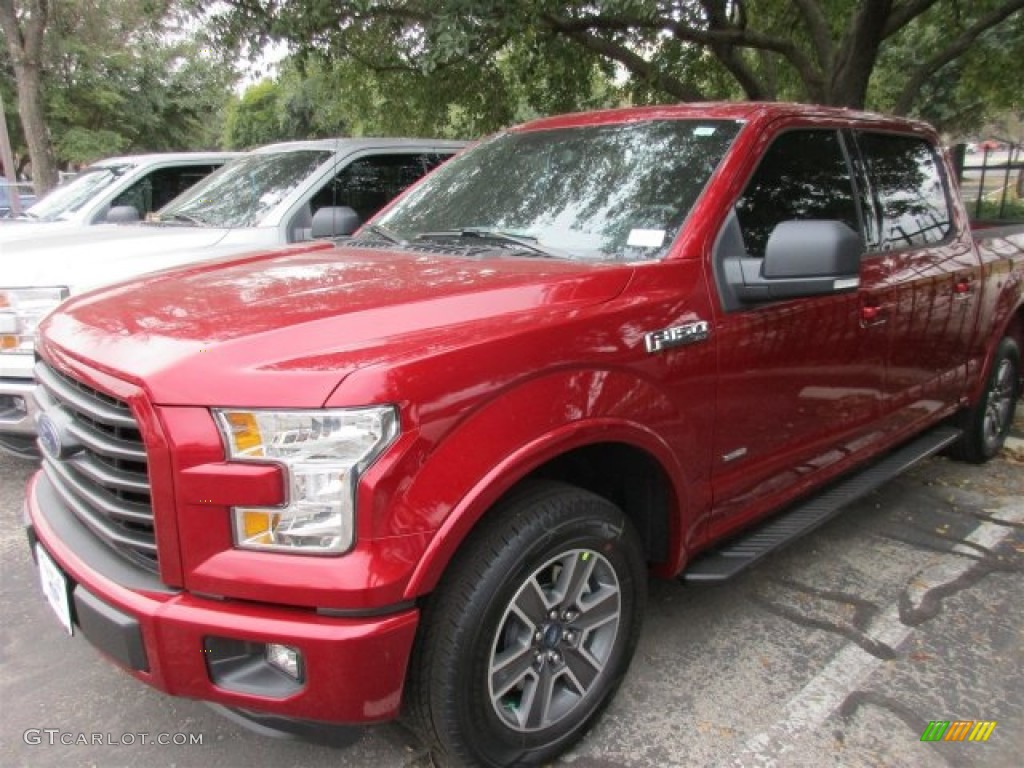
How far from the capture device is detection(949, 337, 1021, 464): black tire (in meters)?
4.57

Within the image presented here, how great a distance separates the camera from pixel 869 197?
341cm

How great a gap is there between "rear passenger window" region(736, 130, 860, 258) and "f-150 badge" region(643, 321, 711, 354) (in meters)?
0.47

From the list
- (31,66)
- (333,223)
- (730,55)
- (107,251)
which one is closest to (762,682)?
(333,223)

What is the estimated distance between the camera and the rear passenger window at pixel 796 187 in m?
2.82

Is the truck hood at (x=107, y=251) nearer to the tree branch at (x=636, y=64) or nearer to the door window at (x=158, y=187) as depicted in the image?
the door window at (x=158, y=187)

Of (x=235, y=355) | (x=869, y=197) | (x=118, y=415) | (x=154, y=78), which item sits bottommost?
(x=118, y=415)

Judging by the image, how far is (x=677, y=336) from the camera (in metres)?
2.37

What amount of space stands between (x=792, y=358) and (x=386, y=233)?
1.67 meters

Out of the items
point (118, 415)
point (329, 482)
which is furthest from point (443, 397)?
point (118, 415)

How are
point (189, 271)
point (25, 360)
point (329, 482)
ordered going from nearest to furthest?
1. point (329, 482)
2. point (189, 271)
3. point (25, 360)

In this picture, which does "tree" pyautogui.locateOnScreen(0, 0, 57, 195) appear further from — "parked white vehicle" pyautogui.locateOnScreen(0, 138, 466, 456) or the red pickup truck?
the red pickup truck

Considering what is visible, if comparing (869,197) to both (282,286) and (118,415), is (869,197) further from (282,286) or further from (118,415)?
(118,415)

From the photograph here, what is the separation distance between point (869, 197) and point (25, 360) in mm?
4083

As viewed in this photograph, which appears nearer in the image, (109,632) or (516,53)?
(109,632)
